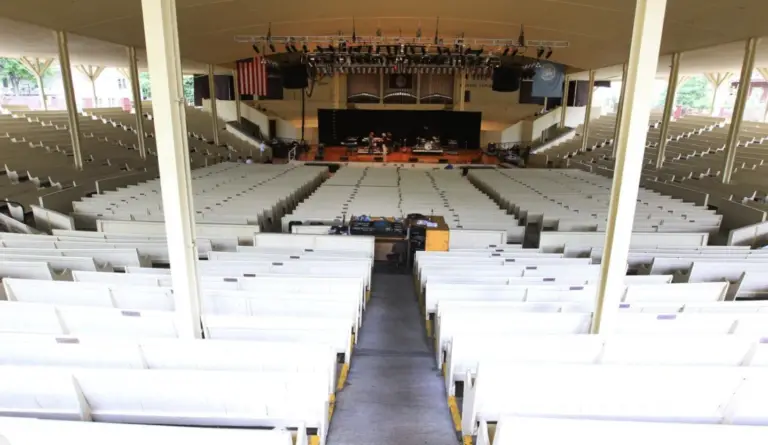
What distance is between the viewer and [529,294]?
14.1 feet

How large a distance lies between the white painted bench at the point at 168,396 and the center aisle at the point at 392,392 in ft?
2.34

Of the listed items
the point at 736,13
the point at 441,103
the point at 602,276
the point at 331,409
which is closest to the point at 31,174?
the point at 331,409

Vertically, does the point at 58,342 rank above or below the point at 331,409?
above

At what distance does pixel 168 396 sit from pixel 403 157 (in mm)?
22527

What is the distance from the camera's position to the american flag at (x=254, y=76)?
18280 millimetres

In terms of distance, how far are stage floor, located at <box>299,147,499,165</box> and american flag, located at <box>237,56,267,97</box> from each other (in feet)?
18.9

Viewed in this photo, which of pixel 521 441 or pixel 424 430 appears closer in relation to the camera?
pixel 521 441

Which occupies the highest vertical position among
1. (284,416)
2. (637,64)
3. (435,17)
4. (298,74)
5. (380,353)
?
(435,17)

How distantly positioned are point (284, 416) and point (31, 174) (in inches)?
533

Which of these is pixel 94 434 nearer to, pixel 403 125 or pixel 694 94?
pixel 403 125

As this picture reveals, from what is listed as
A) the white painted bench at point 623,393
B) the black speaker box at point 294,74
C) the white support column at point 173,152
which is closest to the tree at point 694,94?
the black speaker box at point 294,74

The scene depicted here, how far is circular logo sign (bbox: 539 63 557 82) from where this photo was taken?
1884cm

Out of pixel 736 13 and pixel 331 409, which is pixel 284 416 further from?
pixel 736 13

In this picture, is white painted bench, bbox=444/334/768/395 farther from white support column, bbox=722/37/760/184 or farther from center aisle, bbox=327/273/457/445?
white support column, bbox=722/37/760/184
